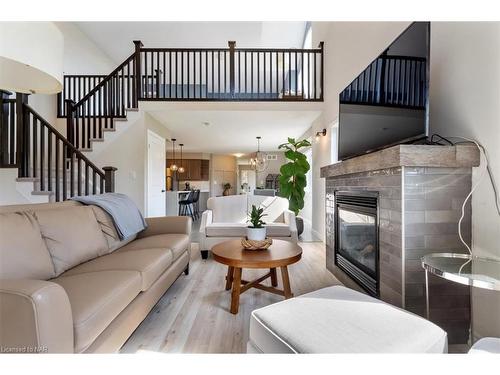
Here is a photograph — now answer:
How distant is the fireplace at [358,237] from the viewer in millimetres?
1897

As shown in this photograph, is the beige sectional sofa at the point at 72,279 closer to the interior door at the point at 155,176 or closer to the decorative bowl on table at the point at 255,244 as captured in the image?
the decorative bowl on table at the point at 255,244

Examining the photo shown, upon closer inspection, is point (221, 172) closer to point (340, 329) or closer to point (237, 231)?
point (237, 231)

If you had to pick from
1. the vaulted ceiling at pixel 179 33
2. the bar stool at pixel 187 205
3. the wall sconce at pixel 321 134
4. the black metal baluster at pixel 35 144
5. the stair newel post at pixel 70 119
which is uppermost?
the vaulted ceiling at pixel 179 33

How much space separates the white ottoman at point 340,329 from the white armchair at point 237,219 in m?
2.20

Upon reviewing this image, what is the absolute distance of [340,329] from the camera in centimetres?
96

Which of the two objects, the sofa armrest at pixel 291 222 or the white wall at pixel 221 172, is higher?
the white wall at pixel 221 172

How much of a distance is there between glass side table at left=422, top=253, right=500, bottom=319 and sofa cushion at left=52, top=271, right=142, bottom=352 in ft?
4.99

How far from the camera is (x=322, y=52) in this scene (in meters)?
4.66

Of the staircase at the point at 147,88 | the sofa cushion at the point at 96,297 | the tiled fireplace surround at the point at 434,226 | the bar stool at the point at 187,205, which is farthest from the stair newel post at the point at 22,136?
the tiled fireplace surround at the point at 434,226

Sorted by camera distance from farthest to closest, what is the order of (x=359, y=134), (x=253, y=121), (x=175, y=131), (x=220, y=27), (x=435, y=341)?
(x=175, y=131) → (x=220, y=27) → (x=253, y=121) → (x=359, y=134) → (x=435, y=341)
